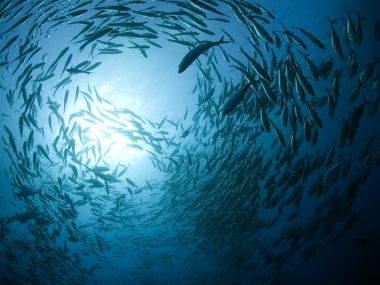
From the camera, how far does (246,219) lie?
16.1 meters

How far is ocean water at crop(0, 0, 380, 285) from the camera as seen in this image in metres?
6.09

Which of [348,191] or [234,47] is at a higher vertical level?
[234,47]

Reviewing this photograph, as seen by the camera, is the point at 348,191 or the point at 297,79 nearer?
the point at 297,79

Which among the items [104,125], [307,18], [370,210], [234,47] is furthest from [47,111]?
[370,210]

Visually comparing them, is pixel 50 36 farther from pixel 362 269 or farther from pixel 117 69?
pixel 362 269

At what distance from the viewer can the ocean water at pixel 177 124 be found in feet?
20.0

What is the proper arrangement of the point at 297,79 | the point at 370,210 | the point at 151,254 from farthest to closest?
the point at 370,210 → the point at 151,254 → the point at 297,79

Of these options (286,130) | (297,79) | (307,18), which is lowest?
(297,79)

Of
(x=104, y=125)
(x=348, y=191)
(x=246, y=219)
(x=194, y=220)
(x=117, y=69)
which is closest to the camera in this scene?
(x=348, y=191)

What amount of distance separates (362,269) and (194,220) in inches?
2339

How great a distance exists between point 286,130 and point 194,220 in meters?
7.75

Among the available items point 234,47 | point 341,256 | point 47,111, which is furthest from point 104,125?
point 341,256

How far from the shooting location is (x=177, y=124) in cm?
836

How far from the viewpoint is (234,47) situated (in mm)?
10234
